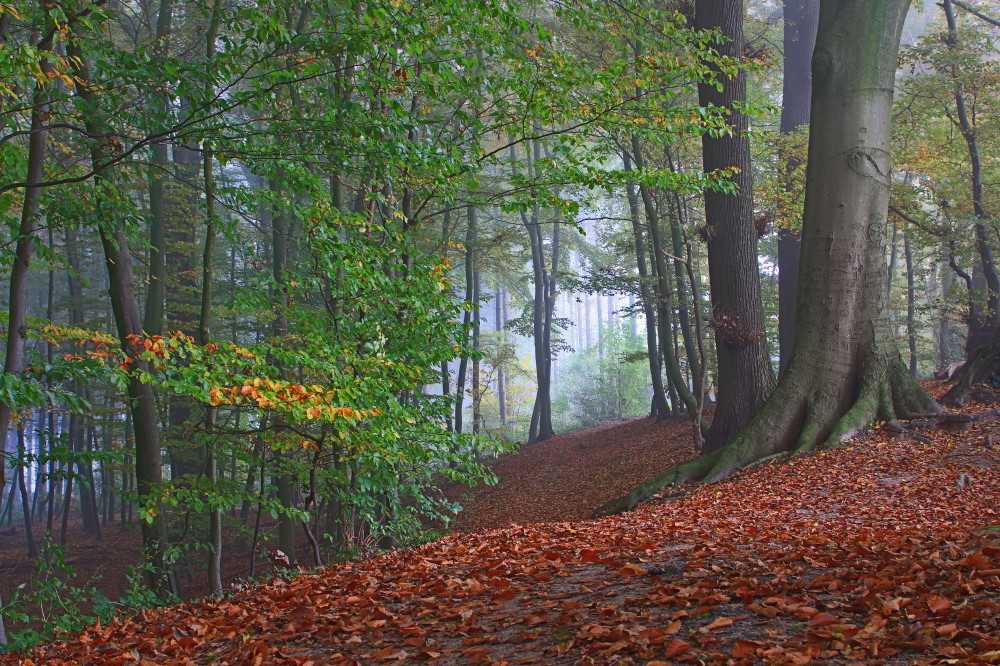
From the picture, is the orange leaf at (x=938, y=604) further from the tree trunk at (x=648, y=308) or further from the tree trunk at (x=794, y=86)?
the tree trunk at (x=648, y=308)

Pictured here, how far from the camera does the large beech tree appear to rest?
26.2ft

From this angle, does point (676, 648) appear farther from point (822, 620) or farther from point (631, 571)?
point (631, 571)

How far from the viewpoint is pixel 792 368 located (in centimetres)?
816

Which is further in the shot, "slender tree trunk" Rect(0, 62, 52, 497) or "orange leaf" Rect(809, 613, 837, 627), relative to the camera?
"slender tree trunk" Rect(0, 62, 52, 497)

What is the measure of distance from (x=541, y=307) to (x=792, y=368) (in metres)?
14.3

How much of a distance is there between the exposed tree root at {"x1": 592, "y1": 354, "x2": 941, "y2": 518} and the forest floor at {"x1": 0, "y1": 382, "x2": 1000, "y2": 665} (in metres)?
0.93

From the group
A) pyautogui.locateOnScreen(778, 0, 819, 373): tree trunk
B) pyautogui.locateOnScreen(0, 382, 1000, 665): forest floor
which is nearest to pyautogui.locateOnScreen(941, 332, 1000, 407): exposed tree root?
pyautogui.locateOnScreen(0, 382, 1000, 665): forest floor

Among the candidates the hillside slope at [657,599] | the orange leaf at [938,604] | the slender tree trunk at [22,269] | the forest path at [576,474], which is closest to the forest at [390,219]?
the slender tree trunk at [22,269]

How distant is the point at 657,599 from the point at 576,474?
1310 centimetres

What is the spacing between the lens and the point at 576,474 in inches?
621

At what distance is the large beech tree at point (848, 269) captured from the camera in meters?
8.00

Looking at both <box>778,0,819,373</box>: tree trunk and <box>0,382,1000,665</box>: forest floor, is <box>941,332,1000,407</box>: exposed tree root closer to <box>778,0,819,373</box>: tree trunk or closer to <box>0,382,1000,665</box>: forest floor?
<box>0,382,1000,665</box>: forest floor

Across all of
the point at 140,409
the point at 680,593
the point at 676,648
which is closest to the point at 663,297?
the point at 140,409

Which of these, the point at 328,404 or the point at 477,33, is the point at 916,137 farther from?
the point at 328,404
